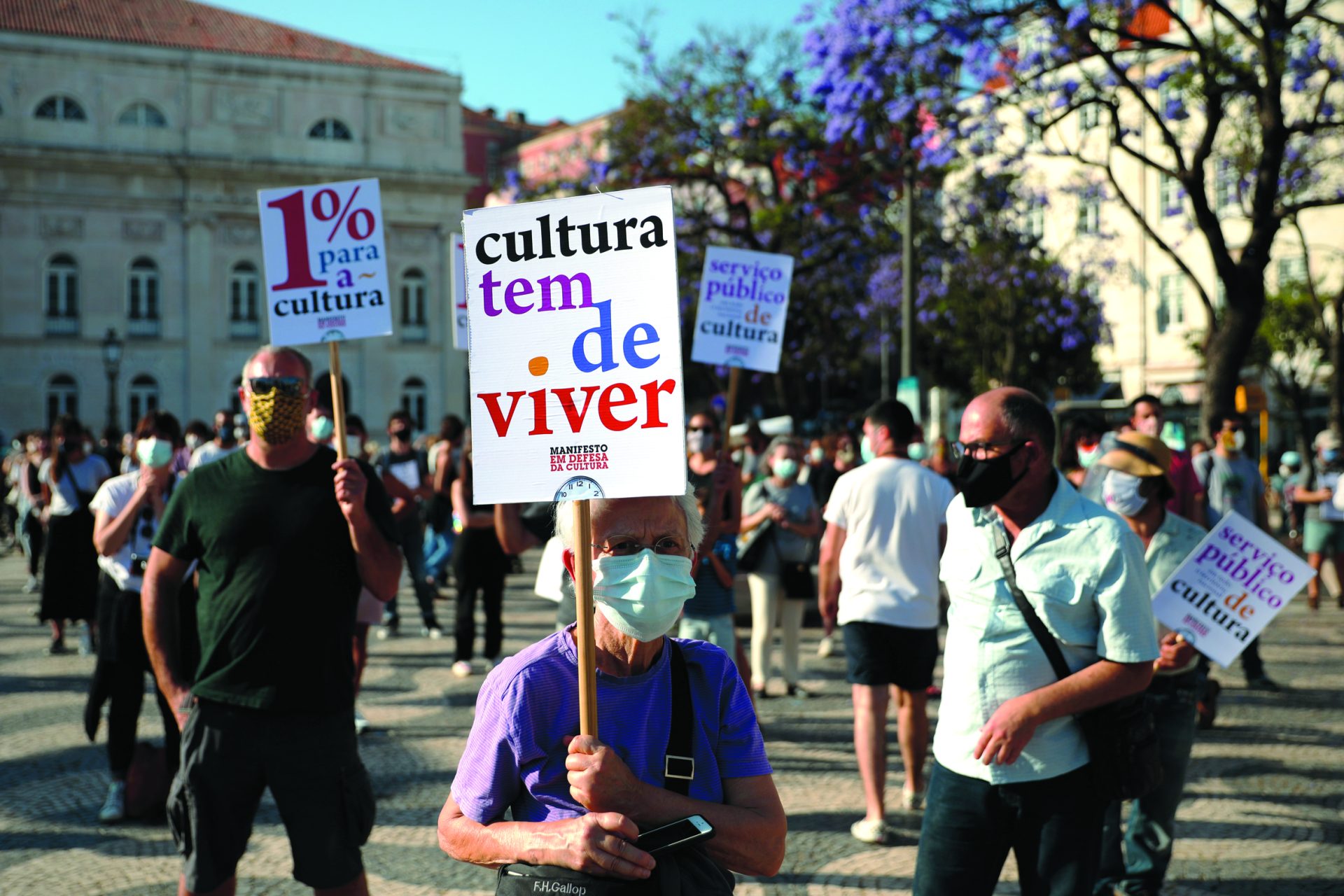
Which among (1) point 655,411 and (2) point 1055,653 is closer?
(1) point 655,411

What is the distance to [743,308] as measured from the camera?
8.20 m

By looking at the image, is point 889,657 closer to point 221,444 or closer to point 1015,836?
point 1015,836

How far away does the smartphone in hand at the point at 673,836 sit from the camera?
7.37 feet

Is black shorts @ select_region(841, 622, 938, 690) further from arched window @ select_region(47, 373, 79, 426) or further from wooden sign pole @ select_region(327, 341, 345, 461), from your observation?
arched window @ select_region(47, 373, 79, 426)

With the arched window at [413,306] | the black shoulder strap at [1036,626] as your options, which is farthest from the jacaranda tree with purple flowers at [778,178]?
the arched window at [413,306]

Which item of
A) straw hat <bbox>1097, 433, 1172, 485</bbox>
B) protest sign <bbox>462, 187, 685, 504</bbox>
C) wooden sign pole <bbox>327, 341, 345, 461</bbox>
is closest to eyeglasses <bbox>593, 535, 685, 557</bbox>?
protest sign <bbox>462, 187, 685, 504</bbox>

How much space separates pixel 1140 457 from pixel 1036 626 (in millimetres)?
1838

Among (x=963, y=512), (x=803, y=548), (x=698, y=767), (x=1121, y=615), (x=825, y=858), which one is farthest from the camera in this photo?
(x=803, y=548)

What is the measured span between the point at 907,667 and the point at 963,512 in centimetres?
225

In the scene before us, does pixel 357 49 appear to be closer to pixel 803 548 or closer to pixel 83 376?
pixel 83 376

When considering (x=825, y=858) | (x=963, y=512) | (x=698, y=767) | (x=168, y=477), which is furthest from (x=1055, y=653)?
(x=168, y=477)

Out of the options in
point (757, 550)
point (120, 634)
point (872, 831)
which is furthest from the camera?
point (757, 550)

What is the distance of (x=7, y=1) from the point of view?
4753 cm

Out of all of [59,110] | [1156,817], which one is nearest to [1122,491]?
[1156,817]
